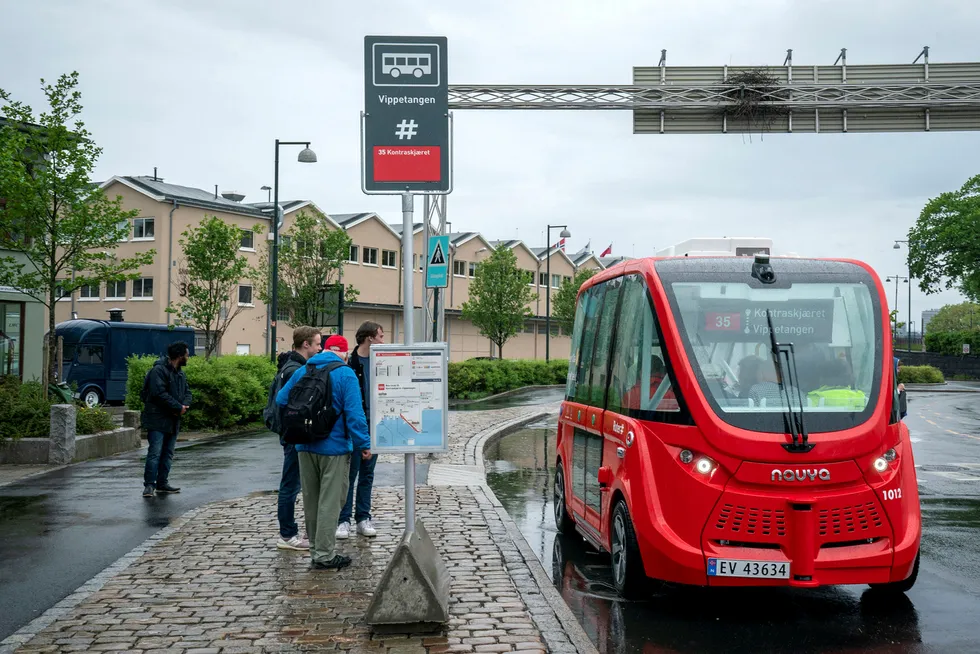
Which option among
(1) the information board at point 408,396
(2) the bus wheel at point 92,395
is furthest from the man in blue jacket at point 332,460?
(2) the bus wheel at point 92,395

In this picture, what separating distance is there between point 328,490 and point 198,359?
51.5 ft

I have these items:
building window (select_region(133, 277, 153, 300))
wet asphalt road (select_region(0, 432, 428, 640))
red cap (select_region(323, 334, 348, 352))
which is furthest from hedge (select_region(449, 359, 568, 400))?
red cap (select_region(323, 334, 348, 352))

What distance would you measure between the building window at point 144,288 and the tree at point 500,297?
16906 mm

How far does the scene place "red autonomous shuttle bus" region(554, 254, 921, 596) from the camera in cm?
629

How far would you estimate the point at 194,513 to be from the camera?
1008 centimetres

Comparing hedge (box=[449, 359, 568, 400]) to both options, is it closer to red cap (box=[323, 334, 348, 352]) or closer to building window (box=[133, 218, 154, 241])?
building window (box=[133, 218, 154, 241])

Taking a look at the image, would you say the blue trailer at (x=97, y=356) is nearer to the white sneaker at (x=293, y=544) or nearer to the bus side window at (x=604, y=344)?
the white sneaker at (x=293, y=544)

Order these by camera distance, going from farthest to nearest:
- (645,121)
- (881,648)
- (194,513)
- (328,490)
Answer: (645,121) → (194,513) → (328,490) → (881,648)

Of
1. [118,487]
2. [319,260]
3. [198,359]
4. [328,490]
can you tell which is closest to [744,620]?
[328,490]

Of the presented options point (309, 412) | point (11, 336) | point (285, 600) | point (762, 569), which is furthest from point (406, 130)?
point (11, 336)

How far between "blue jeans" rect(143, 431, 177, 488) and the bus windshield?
6.79 m

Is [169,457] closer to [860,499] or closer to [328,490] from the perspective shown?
[328,490]

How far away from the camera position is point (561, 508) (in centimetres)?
966

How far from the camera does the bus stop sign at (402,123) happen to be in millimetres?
6562
